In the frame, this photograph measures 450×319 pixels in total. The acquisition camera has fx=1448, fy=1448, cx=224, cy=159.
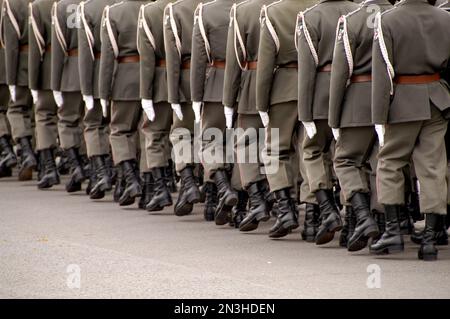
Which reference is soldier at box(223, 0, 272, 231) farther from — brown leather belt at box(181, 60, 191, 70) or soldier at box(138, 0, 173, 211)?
soldier at box(138, 0, 173, 211)

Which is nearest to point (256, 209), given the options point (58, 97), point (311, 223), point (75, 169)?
point (311, 223)

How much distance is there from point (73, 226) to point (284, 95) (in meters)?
2.23

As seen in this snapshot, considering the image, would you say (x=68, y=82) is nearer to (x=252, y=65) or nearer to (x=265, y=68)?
(x=252, y=65)

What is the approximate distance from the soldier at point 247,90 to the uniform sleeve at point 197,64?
44 centimetres

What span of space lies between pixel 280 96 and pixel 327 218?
1.08m

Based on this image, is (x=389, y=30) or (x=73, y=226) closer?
(x=389, y=30)

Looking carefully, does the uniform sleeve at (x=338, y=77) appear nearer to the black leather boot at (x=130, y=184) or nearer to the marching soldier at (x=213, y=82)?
the marching soldier at (x=213, y=82)

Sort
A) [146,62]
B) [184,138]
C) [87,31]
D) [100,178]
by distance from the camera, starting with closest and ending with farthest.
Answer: [184,138] < [146,62] < [87,31] < [100,178]

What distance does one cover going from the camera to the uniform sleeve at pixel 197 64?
11.9m

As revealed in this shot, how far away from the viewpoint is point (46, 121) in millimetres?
14641

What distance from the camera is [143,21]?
12.6 m

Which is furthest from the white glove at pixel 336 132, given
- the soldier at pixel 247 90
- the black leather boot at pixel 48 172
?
the black leather boot at pixel 48 172
